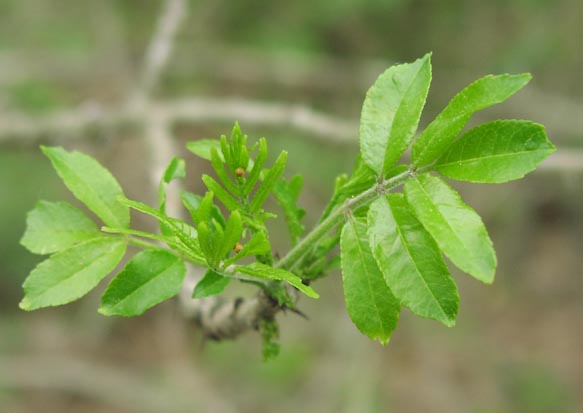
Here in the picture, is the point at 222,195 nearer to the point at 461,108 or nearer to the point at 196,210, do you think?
the point at 196,210

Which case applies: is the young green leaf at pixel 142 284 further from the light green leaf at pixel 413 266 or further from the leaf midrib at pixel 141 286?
the light green leaf at pixel 413 266

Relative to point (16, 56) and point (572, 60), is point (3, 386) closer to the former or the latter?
point (16, 56)

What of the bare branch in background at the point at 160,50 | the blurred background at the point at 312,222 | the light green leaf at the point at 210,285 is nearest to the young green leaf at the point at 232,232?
the light green leaf at the point at 210,285

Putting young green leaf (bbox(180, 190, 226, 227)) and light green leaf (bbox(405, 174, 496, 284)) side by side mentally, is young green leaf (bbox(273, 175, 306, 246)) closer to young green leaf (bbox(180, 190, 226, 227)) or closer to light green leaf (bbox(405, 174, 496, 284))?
young green leaf (bbox(180, 190, 226, 227))

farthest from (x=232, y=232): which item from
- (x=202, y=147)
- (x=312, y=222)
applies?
(x=312, y=222)

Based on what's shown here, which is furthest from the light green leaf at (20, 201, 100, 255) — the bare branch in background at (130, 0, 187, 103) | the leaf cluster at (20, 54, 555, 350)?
the bare branch in background at (130, 0, 187, 103)

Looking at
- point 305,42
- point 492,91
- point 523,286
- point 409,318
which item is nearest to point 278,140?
point 305,42

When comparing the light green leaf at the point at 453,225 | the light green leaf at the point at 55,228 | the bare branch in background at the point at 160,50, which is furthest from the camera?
the bare branch in background at the point at 160,50
